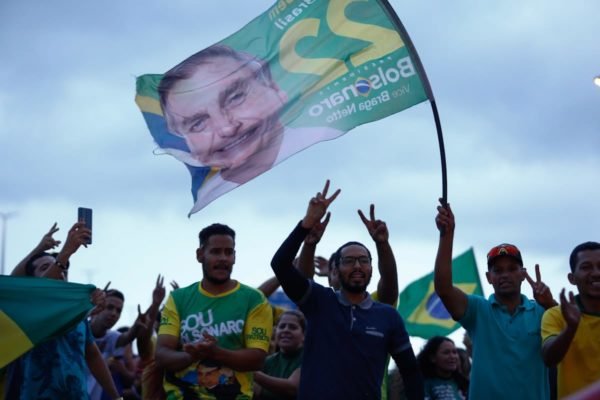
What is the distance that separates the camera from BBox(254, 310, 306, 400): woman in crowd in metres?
8.88

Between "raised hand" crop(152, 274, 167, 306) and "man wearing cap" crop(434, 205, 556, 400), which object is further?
"raised hand" crop(152, 274, 167, 306)

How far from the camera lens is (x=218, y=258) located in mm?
7266

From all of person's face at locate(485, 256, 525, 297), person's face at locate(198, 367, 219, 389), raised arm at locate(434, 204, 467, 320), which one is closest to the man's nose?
raised arm at locate(434, 204, 467, 320)

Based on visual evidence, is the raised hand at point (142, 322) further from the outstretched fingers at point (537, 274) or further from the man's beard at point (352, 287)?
the outstretched fingers at point (537, 274)

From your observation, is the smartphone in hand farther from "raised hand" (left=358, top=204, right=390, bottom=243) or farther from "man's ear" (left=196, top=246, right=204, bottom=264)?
"raised hand" (left=358, top=204, right=390, bottom=243)

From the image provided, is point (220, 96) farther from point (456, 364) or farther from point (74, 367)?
point (456, 364)

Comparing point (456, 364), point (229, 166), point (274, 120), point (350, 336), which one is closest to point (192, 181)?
point (229, 166)

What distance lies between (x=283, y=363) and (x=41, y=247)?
259 centimetres

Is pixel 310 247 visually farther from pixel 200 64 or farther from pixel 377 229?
pixel 200 64

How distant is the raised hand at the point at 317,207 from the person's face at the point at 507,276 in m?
1.38

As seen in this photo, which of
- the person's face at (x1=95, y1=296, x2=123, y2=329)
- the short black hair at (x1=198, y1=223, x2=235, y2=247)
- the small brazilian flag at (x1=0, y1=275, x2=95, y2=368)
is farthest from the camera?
the person's face at (x1=95, y1=296, x2=123, y2=329)

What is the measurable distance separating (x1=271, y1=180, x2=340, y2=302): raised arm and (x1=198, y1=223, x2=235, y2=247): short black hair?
2.58 ft

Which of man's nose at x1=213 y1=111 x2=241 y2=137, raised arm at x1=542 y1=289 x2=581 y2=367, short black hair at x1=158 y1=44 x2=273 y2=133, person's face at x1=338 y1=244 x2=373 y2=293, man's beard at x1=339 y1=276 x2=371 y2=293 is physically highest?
short black hair at x1=158 y1=44 x2=273 y2=133

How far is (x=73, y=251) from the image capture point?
7.76 metres
